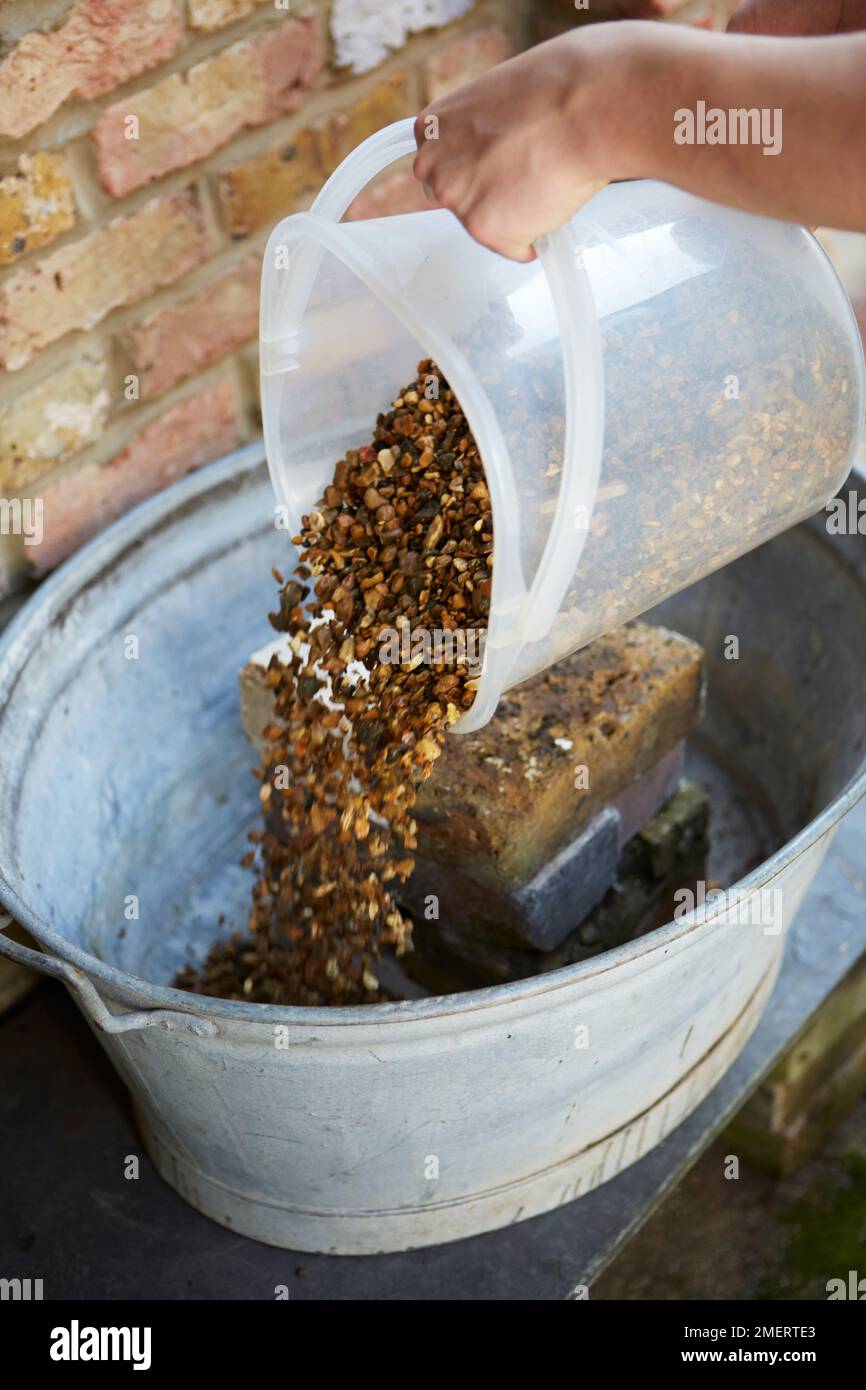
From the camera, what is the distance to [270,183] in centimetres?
143

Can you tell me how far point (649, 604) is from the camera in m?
1.06

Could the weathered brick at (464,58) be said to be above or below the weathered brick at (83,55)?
above

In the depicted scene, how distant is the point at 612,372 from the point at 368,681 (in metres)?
0.31

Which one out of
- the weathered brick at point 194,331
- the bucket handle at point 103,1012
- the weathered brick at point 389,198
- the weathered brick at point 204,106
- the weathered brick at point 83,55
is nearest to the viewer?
the bucket handle at point 103,1012

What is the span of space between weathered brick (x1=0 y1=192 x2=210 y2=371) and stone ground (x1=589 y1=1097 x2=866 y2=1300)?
3.84 ft

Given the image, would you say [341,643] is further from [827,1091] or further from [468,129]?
[827,1091]

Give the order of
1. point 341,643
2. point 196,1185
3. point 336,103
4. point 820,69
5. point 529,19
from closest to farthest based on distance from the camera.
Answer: point 820,69 < point 341,643 < point 196,1185 < point 336,103 < point 529,19

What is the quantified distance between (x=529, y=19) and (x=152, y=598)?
0.93 m

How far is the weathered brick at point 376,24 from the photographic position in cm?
142
